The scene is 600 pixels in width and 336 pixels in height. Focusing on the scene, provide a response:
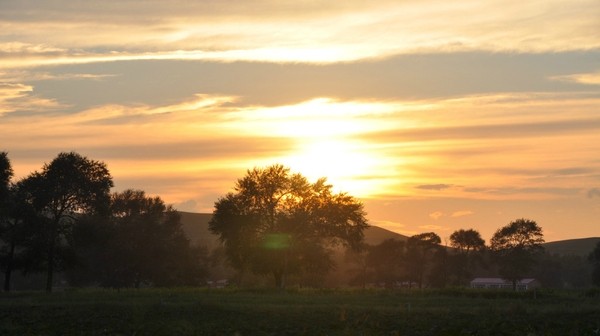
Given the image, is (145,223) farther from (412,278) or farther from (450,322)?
(450,322)

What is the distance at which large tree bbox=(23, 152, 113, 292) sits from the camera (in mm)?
87250

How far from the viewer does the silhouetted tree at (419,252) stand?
6132 inches

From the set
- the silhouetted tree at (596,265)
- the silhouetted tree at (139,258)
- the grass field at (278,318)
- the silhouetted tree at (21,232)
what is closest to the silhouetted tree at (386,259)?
the silhouetted tree at (596,265)

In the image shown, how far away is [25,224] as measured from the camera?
86875mm

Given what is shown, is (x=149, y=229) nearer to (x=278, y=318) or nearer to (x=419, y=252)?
(x=419, y=252)

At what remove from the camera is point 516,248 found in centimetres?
15362

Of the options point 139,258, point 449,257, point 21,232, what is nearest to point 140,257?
point 139,258

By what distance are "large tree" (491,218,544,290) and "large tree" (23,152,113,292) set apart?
8782 centimetres

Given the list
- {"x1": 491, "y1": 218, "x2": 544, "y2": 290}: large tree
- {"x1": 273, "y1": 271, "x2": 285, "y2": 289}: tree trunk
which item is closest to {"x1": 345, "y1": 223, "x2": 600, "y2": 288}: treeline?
{"x1": 491, "y1": 218, "x2": 544, "y2": 290}: large tree

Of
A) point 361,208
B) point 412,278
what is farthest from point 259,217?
point 412,278

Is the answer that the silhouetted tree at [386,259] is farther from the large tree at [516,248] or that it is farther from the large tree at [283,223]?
the large tree at [283,223]

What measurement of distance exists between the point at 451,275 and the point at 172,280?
6323 centimetres

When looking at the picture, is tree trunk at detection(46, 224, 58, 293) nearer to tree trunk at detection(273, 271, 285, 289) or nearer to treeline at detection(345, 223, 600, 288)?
tree trunk at detection(273, 271, 285, 289)

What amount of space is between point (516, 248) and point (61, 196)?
9322 centimetres
